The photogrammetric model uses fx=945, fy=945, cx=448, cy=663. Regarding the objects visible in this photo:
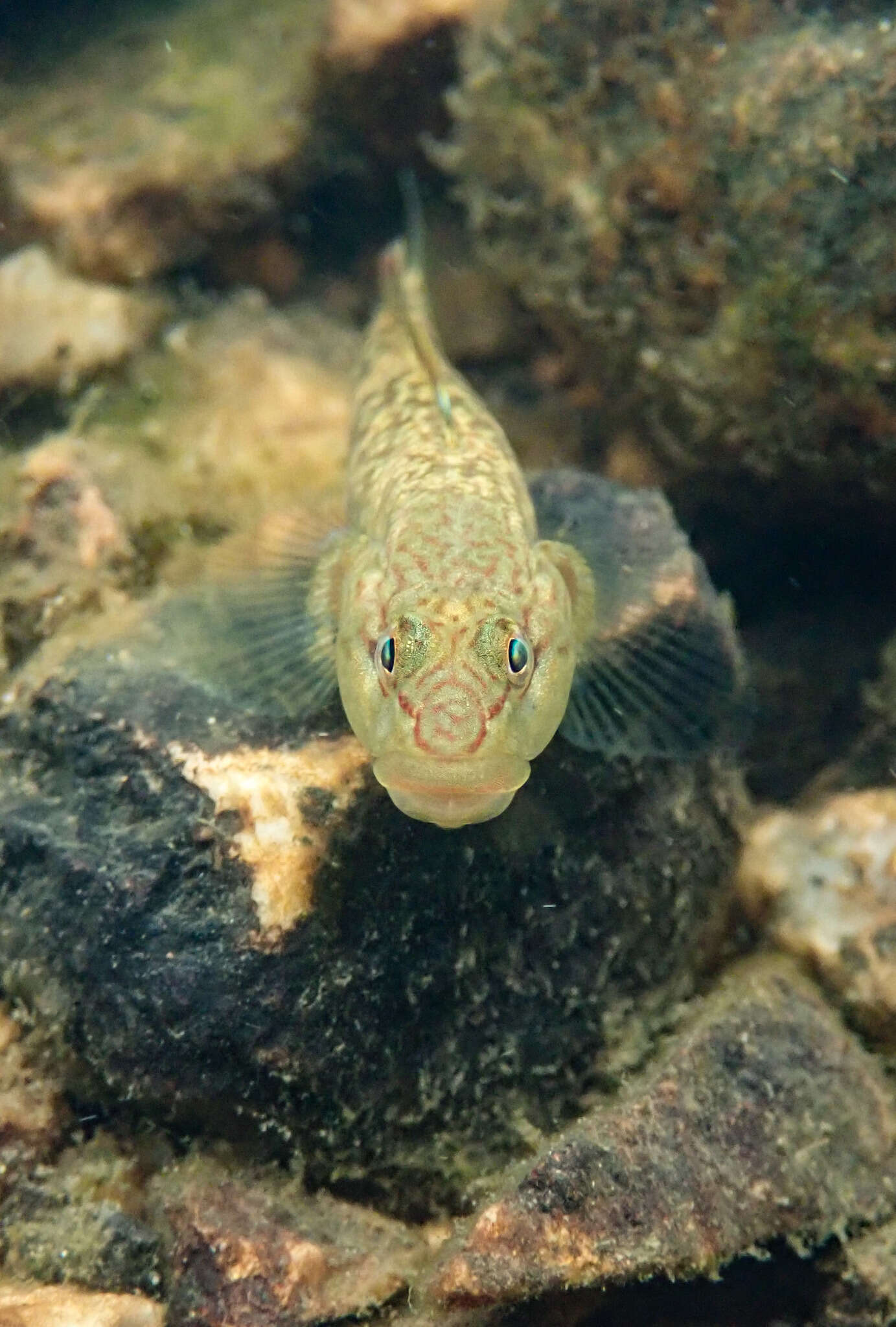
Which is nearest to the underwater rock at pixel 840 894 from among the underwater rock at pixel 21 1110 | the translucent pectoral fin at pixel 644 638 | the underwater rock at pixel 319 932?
the underwater rock at pixel 319 932

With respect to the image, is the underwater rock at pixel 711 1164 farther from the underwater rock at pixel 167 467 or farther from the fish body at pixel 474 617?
the underwater rock at pixel 167 467

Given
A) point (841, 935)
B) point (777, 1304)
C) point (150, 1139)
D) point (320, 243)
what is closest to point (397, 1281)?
point (150, 1139)

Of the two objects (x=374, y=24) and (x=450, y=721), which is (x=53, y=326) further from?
(x=450, y=721)

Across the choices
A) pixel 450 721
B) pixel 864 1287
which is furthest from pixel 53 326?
pixel 864 1287

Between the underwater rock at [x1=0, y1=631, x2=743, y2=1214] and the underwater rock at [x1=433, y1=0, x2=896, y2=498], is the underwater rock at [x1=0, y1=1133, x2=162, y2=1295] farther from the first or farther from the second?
the underwater rock at [x1=433, y1=0, x2=896, y2=498]

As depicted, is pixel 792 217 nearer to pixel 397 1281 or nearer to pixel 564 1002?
pixel 564 1002

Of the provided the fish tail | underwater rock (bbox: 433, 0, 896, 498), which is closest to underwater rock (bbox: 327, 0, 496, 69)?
underwater rock (bbox: 433, 0, 896, 498)
